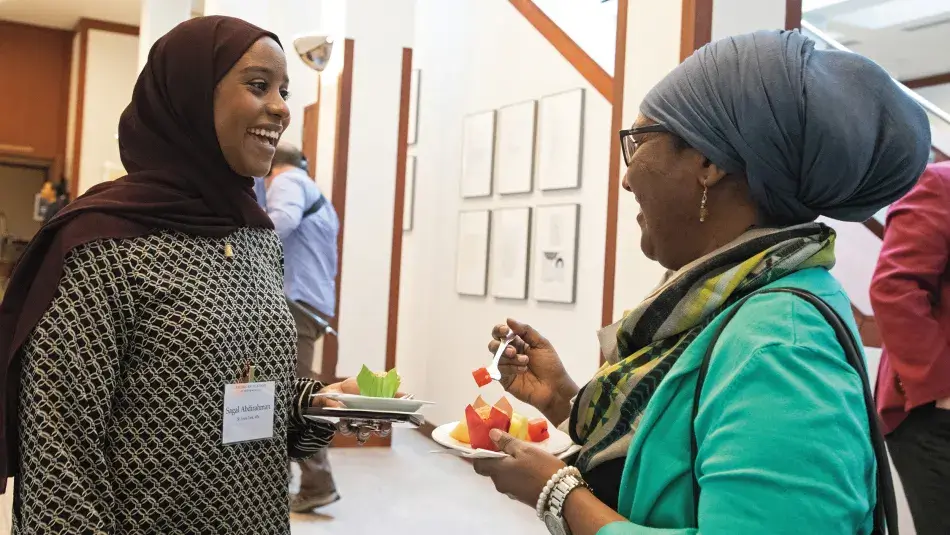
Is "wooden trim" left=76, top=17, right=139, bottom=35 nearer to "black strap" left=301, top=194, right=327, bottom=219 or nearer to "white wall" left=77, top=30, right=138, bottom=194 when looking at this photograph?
"white wall" left=77, top=30, right=138, bottom=194

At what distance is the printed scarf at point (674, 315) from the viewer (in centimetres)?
105

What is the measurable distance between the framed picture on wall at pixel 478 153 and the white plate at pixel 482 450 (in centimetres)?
445

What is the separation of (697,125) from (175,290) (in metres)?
0.88

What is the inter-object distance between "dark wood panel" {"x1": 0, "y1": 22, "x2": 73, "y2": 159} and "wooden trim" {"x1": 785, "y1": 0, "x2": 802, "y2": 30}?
34.6 ft

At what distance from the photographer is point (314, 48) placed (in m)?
5.78

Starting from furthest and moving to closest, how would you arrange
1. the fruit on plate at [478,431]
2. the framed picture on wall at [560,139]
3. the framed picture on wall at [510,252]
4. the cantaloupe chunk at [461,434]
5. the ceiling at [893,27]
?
the ceiling at [893,27]
the framed picture on wall at [510,252]
the framed picture on wall at [560,139]
the cantaloupe chunk at [461,434]
the fruit on plate at [478,431]

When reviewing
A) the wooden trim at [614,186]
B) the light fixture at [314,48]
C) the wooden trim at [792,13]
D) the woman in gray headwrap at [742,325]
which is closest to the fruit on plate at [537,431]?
the woman in gray headwrap at [742,325]

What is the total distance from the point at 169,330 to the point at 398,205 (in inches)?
182

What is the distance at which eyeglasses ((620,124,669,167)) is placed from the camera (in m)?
1.15

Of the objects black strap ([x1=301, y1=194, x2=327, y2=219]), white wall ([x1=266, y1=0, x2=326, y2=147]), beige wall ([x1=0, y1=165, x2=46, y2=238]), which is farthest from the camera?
beige wall ([x1=0, y1=165, x2=46, y2=238])

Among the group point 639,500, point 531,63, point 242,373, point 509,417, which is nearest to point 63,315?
point 242,373

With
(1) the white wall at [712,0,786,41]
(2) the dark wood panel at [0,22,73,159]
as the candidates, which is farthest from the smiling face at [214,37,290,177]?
(2) the dark wood panel at [0,22,73,159]

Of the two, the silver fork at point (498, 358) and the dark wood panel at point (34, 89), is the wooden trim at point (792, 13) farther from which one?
the dark wood panel at point (34, 89)

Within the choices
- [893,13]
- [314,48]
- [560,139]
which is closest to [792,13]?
[560,139]
